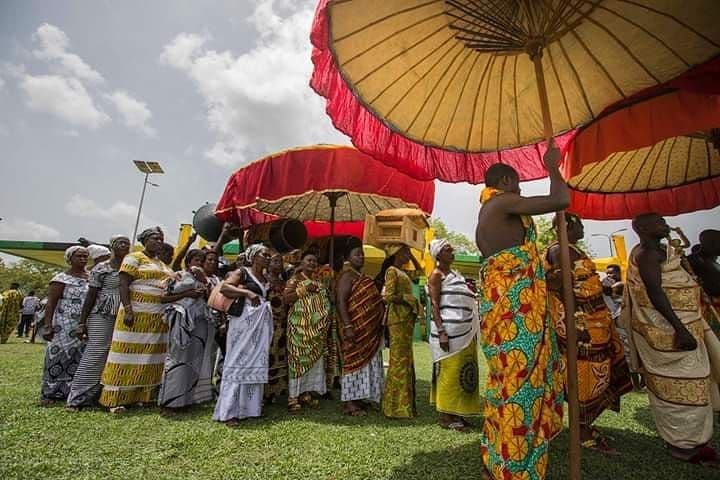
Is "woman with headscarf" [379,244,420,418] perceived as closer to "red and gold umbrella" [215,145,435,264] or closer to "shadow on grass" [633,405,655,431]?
"red and gold umbrella" [215,145,435,264]

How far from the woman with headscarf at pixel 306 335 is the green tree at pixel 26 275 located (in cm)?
4711

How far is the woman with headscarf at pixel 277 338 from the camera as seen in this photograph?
194 inches

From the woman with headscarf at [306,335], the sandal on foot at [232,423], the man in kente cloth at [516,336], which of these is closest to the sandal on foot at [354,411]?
the woman with headscarf at [306,335]

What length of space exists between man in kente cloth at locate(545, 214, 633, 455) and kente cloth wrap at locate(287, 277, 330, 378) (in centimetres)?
258

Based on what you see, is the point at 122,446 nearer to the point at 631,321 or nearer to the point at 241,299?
the point at 241,299

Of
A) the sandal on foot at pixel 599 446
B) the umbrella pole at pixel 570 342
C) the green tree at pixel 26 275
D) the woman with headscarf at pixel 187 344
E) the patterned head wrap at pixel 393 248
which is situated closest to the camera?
the umbrella pole at pixel 570 342

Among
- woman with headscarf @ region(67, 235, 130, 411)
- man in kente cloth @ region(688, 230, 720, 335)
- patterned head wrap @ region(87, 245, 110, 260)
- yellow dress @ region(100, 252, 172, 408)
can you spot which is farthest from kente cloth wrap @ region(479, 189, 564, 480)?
patterned head wrap @ region(87, 245, 110, 260)

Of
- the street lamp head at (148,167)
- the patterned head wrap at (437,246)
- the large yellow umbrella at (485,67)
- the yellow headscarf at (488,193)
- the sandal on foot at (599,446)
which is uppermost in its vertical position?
the street lamp head at (148,167)

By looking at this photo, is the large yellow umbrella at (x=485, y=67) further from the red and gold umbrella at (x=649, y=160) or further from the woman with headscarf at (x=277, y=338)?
the woman with headscarf at (x=277, y=338)

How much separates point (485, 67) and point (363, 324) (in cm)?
293

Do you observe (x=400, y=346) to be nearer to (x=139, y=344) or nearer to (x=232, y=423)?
(x=232, y=423)

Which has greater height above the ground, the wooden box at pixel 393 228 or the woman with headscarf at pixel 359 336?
the wooden box at pixel 393 228

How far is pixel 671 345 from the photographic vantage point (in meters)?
3.18

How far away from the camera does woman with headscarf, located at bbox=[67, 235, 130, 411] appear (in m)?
A: 4.39
